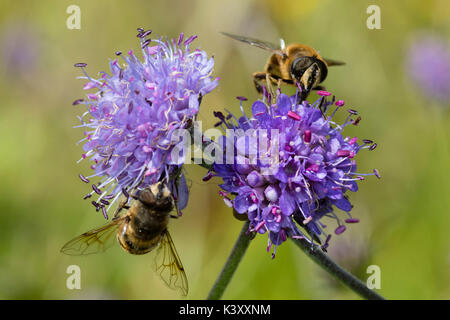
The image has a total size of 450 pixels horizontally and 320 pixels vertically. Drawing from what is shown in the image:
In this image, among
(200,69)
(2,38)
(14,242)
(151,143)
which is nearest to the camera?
(151,143)

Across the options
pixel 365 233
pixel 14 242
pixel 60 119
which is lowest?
pixel 14 242

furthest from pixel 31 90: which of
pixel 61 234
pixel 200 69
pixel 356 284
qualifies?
pixel 356 284

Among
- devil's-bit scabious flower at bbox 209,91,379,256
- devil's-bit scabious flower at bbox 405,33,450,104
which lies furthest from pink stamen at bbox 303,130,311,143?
devil's-bit scabious flower at bbox 405,33,450,104

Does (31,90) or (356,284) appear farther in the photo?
(31,90)

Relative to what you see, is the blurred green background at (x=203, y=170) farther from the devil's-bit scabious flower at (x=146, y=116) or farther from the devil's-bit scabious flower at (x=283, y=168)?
the devil's-bit scabious flower at (x=146, y=116)

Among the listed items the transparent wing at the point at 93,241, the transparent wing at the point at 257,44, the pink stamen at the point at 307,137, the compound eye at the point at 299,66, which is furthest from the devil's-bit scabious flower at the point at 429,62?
the transparent wing at the point at 93,241

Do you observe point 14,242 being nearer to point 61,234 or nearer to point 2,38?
point 61,234
